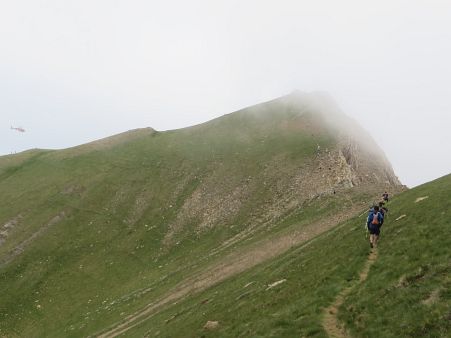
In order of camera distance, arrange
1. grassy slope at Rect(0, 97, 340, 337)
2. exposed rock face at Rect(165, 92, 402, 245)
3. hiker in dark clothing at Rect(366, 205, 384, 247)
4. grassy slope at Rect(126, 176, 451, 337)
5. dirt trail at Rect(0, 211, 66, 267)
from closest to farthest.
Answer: grassy slope at Rect(126, 176, 451, 337) < hiker in dark clothing at Rect(366, 205, 384, 247) < grassy slope at Rect(0, 97, 340, 337) < dirt trail at Rect(0, 211, 66, 267) < exposed rock face at Rect(165, 92, 402, 245)

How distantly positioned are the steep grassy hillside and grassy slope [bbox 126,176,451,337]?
1698cm

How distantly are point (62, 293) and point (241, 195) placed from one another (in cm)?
3840

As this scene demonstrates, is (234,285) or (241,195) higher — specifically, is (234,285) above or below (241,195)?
below

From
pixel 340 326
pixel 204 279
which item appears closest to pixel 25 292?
pixel 204 279

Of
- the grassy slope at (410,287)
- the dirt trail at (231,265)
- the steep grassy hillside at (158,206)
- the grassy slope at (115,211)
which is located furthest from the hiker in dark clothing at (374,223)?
the grassy slope at (115,211)


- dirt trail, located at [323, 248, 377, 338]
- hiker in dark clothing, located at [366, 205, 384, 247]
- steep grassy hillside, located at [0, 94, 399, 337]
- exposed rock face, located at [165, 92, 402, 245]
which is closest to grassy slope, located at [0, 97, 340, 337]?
steep grassy hillside, located at [0, 94, 399, 337]

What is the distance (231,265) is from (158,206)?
123 feet

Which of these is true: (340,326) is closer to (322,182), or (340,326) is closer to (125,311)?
(125,311)

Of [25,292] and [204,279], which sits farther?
[25,292]

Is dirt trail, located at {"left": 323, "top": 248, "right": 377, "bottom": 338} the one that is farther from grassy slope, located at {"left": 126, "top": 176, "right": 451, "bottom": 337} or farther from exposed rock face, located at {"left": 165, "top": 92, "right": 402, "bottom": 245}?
exposed rock face, located at {"left": 165, "top": 92, "right": 402, "bottom": 245}

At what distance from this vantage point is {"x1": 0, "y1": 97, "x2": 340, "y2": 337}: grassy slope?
222 ft

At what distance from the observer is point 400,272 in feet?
85.8

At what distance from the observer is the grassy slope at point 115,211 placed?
2665 inches

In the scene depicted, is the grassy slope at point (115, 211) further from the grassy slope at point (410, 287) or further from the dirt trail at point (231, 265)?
the grassy slope at point (410, 287)
